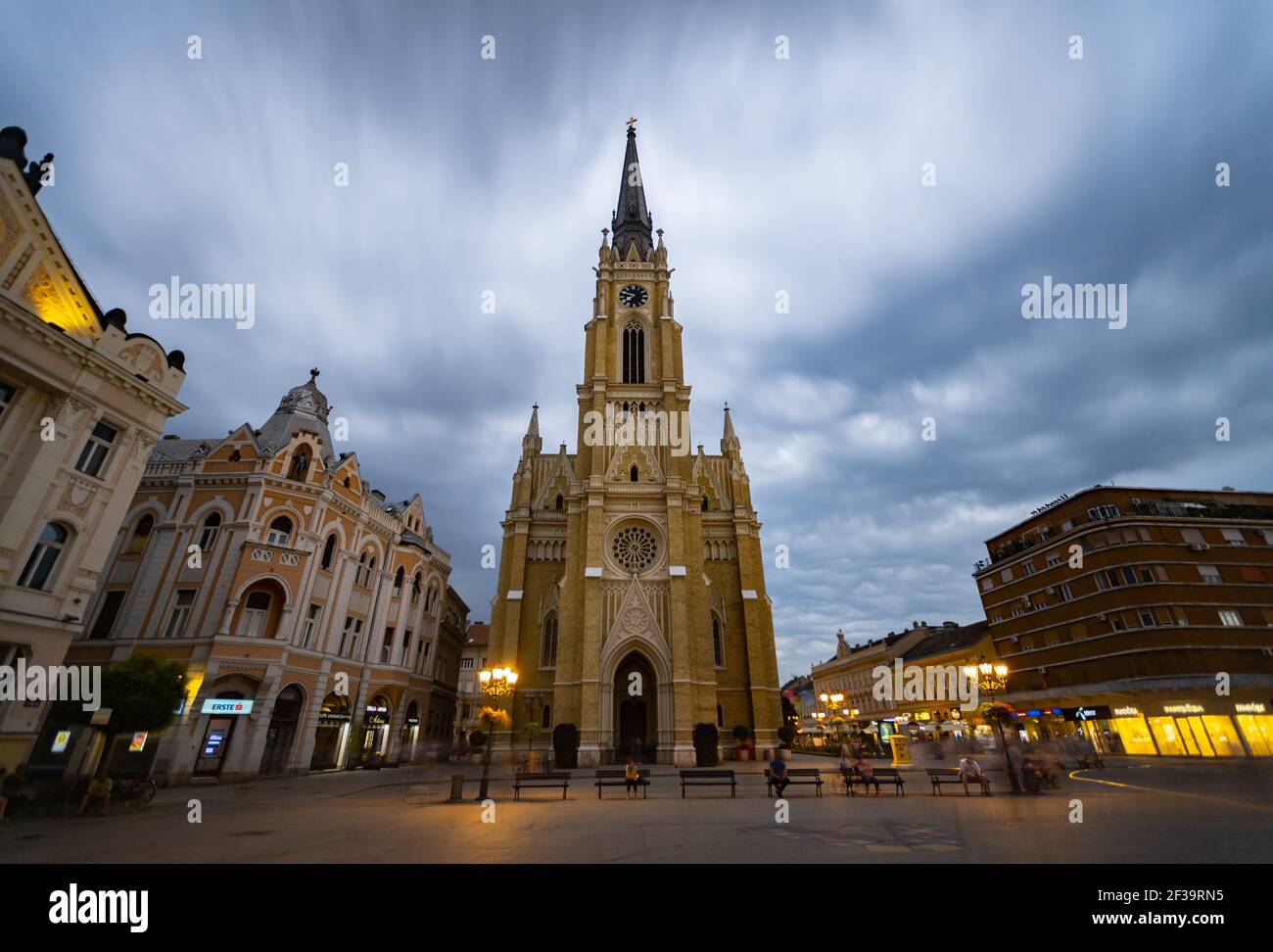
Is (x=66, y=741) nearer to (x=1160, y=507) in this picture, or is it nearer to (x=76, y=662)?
(x=76, y=662)

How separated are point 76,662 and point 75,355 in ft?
50.7

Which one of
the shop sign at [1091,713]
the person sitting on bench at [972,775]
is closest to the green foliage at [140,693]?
the person sitting on bench at [972,775]

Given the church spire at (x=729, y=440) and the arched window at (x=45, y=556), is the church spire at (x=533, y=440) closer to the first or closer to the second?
the church spire at (x=729, y=440)

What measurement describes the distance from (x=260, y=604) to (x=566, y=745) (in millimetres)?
16904

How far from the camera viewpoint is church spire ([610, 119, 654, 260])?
169 ft

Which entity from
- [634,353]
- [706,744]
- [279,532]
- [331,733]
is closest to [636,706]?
[706,744]

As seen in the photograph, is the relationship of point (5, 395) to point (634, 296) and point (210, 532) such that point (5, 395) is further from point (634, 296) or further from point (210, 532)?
point (634, 296)

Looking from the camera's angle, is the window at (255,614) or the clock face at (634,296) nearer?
the window at (255,614)

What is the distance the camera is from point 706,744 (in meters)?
29.3

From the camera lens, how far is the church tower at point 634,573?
3216 centimetres

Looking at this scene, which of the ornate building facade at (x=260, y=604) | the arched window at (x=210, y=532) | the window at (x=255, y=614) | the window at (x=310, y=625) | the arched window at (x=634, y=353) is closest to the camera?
the ornate building facade at (x=260, y=604)

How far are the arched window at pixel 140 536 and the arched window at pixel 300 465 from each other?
6.16m

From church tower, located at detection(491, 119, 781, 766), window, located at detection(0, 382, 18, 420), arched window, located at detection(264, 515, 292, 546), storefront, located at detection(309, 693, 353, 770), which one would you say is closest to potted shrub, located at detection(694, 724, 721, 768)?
church tower, located at detection(491, 119, 781, 766)
